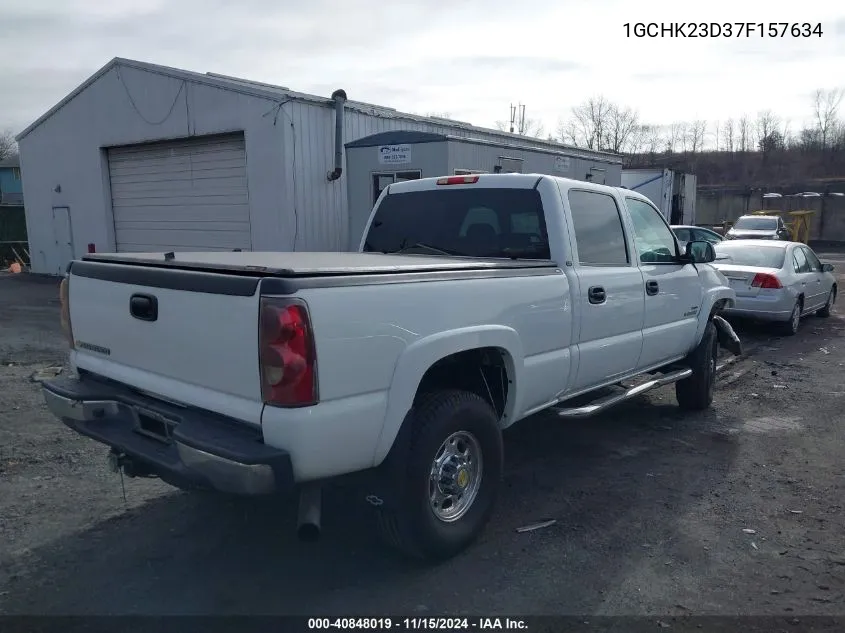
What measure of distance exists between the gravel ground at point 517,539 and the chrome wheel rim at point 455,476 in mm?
288

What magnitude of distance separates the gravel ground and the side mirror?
153cm

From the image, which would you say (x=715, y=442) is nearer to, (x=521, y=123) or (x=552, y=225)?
(x=552, y=225)

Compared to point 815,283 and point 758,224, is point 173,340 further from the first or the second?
point 758,224

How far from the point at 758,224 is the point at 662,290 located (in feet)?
83.2

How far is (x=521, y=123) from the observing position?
5700 centimetres

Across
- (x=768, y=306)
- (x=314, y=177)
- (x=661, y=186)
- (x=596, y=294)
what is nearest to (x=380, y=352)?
(x=596, y=294)

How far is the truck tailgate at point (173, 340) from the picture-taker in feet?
9.64

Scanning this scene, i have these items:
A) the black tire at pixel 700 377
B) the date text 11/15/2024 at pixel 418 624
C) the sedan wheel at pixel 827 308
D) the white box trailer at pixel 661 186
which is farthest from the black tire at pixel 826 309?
the date text 11/15/2024 at pixel 418 624

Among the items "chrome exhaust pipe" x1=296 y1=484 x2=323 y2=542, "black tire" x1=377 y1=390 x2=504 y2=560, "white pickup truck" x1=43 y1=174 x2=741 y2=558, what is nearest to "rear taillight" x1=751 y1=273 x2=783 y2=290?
"white pickup truck" x1=43 y1=174 x2=741 y2=558

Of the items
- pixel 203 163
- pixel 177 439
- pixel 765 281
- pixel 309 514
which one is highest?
pixel 203 163

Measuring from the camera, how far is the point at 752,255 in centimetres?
1140

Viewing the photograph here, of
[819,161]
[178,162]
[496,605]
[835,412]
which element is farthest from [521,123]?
[496,605]

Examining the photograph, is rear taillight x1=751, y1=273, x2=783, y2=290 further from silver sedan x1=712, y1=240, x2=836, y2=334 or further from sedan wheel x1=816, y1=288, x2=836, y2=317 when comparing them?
sedan wheel x1=816, y1=288, x2=836, y2=317

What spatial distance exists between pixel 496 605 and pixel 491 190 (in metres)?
2.81
